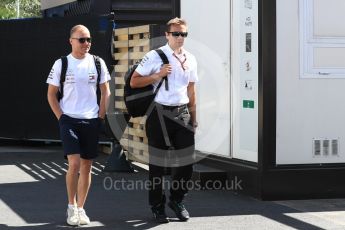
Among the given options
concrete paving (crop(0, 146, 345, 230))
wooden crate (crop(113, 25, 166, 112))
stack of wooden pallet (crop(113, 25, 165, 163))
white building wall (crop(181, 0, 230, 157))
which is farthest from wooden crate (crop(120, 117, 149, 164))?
white building wall (crop(181, 0, 230, 157))

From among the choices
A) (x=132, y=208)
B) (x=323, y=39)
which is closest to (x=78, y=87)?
(x=132, y=208)

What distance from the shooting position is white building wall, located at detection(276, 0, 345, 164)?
8477 mm

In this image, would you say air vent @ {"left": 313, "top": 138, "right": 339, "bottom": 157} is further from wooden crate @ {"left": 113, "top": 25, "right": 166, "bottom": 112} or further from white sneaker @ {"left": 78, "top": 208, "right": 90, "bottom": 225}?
wooden crate @ {"left": 113, "top": 25, "right": 166, "bottom": 112}

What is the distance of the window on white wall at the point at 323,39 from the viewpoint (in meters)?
8.55

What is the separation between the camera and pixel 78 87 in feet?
22.7

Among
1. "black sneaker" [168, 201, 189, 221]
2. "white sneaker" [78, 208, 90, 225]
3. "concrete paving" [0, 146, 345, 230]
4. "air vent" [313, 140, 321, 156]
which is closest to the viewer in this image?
"white sneaker" [78, 208, 90, 225]

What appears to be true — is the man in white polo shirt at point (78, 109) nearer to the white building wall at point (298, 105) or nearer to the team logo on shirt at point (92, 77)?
the team logo on shirt at point (92, 77)

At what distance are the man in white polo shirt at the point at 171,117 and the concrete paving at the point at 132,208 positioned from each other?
0.31m

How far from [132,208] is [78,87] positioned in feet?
5.69

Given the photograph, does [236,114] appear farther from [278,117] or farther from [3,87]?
[3,87]

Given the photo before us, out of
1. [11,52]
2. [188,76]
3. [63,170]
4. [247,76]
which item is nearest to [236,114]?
Answer: [247,76]

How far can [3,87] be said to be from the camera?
14.6 metres

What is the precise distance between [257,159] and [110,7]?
6.00 meters

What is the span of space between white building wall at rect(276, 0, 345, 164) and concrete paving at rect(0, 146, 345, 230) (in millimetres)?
609
